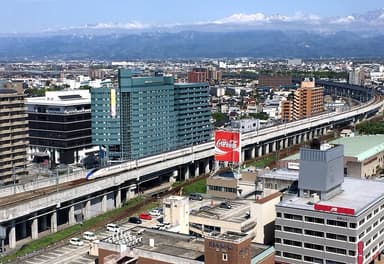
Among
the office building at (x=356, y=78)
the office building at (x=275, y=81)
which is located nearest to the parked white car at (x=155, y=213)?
the office building at (x=275, y=81)

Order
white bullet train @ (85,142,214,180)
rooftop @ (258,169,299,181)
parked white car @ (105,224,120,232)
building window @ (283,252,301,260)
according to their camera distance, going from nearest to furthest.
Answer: building window @ (283,252,301,260) → parked white car @ (105,224,120,232) → rooftop @ (258,169,299,181) → white bullet train @ (85,142,214,180)

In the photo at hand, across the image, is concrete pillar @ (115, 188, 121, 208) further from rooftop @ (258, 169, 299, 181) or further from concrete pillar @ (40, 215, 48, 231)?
rooftop @ (258, 169, 299, 181)

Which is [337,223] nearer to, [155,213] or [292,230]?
[292,230]

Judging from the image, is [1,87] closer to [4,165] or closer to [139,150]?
[4,165]

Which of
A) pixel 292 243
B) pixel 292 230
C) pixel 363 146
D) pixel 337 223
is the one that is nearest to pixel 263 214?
pixel 292 230

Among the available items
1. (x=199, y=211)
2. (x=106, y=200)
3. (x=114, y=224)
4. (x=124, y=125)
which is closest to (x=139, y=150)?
(x=124, y=125)

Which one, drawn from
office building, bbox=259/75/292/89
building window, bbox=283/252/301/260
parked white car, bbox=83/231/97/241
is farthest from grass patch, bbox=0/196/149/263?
office building, bbox=259/75/292/89
